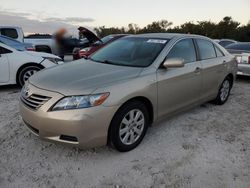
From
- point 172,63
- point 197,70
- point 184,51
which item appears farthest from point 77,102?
point 197,70

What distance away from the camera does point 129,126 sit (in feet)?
10.7

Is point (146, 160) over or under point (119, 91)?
under

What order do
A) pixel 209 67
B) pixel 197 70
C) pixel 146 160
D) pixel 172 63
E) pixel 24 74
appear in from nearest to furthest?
pixel 146 160
pixel 172 63
pixel 197 70
pixel 209 67
pixel 24 74

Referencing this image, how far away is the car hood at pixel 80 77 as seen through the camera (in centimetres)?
293

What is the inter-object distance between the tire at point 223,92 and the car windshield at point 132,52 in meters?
1.98

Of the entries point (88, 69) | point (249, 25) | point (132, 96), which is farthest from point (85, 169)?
point (249, 25)

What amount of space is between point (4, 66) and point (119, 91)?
417cm

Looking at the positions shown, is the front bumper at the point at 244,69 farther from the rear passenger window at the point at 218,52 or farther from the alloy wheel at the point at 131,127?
the alloy wheel at the point at 131,127

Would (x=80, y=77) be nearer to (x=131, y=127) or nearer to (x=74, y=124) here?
(x=74, y=124)

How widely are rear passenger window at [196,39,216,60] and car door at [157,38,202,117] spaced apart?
221mm

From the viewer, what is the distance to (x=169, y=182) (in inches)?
108

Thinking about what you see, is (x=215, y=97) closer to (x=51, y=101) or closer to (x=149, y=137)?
(x=149, y=137)

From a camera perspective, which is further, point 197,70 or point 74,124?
point 197,70

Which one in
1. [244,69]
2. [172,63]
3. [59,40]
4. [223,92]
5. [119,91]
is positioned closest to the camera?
[119,91]
